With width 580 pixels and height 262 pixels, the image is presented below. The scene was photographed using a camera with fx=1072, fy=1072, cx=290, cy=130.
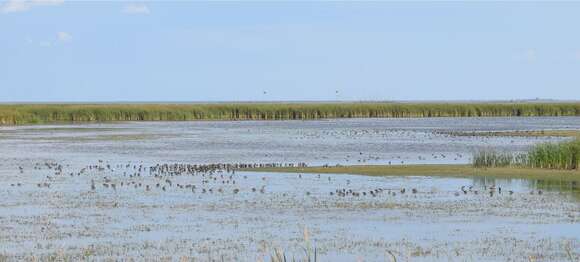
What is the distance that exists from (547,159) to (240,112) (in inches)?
2396

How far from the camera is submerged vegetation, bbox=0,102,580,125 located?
7894cm

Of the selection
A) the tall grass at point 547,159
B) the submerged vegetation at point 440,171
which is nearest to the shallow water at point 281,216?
the submerged vegetation at point 440,171

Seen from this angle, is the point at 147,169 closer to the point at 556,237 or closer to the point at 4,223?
the point at 4,223

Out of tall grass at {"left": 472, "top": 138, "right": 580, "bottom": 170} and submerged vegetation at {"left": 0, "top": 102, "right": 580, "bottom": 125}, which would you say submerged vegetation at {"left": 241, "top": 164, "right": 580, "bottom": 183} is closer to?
tall grass at {"left": 472, "top": 138, "right": 580, "bottom": 170}

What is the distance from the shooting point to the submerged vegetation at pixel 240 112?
259 feet

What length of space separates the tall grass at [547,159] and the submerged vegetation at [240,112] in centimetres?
4903

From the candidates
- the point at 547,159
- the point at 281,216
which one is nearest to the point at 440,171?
the point at 547,159

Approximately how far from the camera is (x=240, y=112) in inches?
3501

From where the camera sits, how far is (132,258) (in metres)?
15.3

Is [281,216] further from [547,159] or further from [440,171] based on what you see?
[547,159]

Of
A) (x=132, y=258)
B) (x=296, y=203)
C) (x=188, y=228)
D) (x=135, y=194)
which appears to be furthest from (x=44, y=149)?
(x=132, y=258)

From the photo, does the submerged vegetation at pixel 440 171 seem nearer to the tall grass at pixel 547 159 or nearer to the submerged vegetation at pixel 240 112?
the tall grass at pixel 547 159

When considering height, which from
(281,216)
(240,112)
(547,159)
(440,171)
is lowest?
(240,112)

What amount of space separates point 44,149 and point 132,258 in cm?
2811
